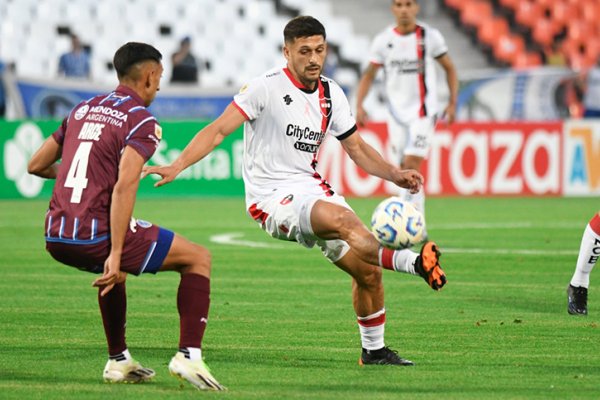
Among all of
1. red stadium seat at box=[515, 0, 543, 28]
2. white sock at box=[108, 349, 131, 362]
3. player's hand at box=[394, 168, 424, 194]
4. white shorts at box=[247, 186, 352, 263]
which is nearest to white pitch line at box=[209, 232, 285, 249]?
white shorts at box=[247, 186, 352, 263]

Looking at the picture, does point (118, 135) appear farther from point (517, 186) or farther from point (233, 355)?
point (517, 186)

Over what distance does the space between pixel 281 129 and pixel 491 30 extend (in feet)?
79.3

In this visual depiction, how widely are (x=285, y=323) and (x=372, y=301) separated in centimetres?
165

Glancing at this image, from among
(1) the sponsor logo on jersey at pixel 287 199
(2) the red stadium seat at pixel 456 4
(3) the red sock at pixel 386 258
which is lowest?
(3) the red sock at pixel 386 258

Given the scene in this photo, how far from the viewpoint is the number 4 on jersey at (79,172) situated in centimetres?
623

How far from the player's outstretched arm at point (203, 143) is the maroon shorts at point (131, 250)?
0.53 m

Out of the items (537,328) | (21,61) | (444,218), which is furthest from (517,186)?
(537,328)

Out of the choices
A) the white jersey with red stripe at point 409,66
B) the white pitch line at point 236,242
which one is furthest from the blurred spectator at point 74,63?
the white jersey with red stripe at point 409,66

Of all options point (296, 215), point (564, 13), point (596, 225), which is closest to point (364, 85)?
point (596, 225)

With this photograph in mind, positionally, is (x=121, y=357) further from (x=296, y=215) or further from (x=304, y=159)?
(x=304, y=159)

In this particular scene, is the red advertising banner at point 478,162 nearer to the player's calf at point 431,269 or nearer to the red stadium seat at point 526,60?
the red stadium seat at point 526,60

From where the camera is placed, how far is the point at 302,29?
24.9 ft

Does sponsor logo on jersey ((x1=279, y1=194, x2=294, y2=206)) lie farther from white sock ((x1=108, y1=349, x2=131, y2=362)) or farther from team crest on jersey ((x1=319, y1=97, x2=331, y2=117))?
white sock ((x1=108, y1=349, x2=131, y2=362))

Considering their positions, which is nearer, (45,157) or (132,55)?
(132,55)
